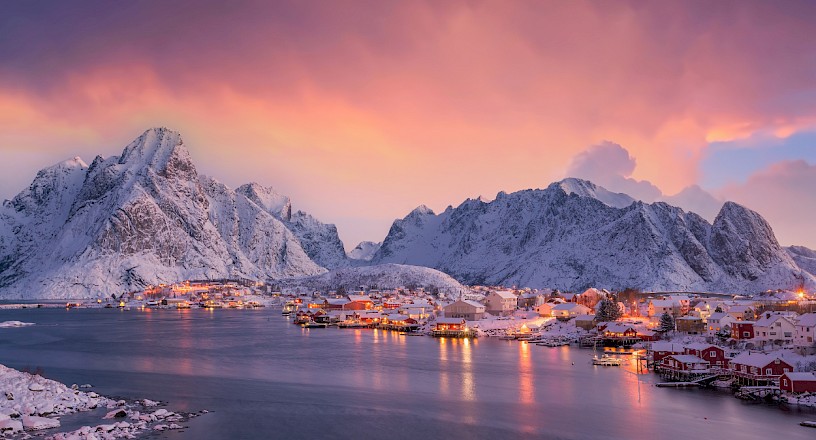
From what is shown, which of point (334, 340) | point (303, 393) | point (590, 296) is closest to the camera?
point (303, 393)

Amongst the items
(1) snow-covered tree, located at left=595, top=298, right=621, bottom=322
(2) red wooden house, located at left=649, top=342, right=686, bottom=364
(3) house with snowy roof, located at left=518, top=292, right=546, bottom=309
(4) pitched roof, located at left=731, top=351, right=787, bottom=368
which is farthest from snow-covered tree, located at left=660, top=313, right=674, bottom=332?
(3) house with snowy roof, located at left=518, top=292, right=546, bottom=309

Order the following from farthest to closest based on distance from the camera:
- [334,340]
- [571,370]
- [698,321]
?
[334,340]
[698,321]
[571,370]

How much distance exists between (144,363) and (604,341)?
64.2m

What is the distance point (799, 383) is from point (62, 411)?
54236mm

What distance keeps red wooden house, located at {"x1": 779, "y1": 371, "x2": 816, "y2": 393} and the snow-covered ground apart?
45320 millimetres

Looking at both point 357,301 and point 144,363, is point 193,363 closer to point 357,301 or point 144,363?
point 144,363

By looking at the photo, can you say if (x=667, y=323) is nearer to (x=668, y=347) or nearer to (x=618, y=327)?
(x=618, y=327)

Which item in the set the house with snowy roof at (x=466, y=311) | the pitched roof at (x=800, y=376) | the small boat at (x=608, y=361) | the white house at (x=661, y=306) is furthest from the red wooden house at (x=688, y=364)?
the house with snowy roof at (x=466, y=311)

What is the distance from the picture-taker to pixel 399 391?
5741 centimetres

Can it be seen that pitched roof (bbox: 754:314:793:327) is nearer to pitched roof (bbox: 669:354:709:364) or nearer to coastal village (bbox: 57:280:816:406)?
coastal village (bbox: 57:280:816:406)

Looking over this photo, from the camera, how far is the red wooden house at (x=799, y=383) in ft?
169

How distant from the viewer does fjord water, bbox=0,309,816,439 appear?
4328cm

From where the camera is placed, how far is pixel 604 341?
9944 centimetres

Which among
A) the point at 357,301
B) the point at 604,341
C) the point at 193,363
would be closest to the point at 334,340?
the point at 193,363
